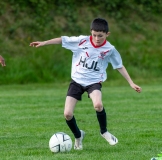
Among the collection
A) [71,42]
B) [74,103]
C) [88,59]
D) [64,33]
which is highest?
[71,42]

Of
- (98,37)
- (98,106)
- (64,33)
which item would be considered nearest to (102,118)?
(98,106)

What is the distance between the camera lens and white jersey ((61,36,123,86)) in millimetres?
7691

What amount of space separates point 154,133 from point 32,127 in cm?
204

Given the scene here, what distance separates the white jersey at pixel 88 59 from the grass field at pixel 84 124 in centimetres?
91

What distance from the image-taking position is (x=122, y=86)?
63.1ft

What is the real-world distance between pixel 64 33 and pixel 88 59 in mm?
14711

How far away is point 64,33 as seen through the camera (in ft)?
73.3

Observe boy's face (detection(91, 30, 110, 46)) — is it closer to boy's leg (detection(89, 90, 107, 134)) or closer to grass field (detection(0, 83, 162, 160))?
boy's leg (detection(89, 90, 107, 134))

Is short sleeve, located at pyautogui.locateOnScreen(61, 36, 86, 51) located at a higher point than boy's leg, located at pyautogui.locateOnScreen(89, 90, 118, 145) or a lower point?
higher

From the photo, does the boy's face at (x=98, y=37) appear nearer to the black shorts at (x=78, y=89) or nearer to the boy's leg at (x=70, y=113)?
the black shorts at (x=78, y=89)

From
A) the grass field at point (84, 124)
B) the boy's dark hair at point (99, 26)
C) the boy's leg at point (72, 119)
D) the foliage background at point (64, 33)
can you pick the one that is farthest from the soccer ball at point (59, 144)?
the foliage background at point (64, 33)

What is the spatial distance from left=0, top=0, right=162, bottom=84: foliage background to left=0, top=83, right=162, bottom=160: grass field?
3007 millimetres

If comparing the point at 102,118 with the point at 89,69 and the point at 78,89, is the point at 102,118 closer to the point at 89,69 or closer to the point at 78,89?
the point at 78,89

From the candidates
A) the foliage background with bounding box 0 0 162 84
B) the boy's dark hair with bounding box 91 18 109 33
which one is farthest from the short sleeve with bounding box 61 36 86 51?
the foliage background with bounding box 0 0 162 84
